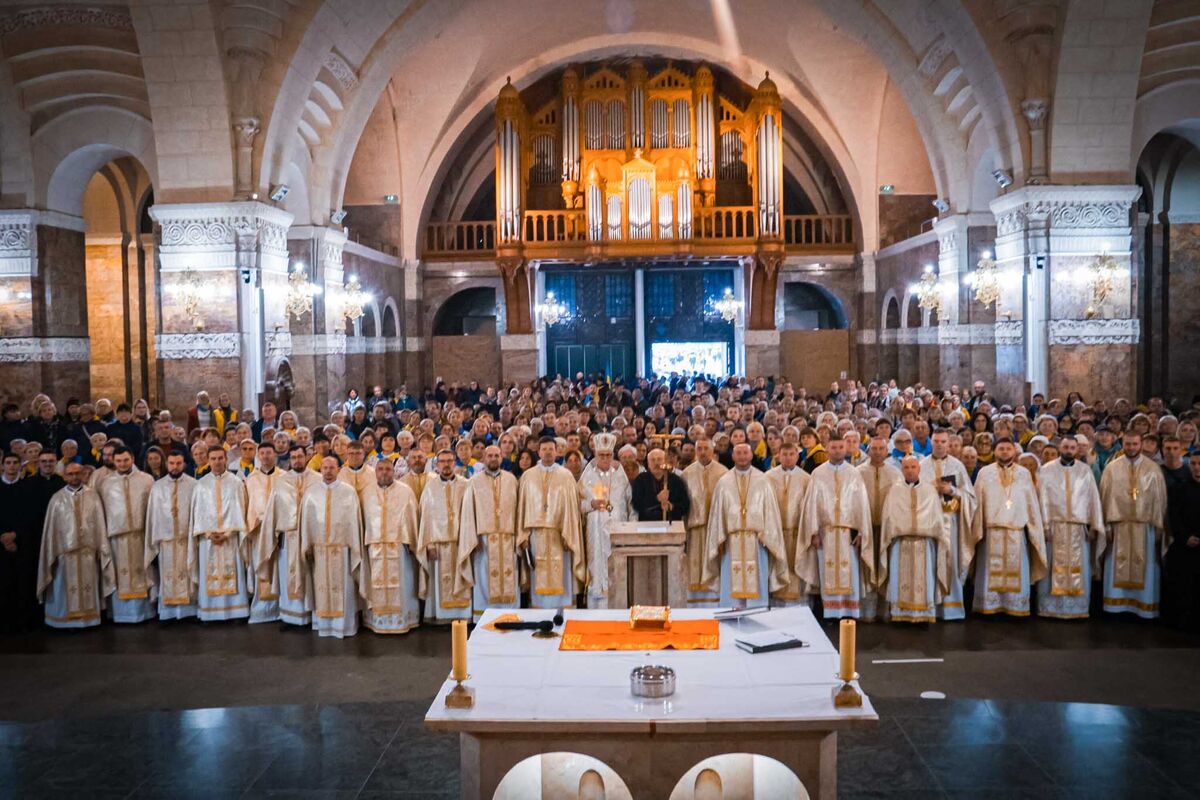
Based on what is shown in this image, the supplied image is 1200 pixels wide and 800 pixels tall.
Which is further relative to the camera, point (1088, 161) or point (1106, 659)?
point (1088, 161)

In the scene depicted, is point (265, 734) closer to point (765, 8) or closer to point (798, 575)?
point (798, 575)

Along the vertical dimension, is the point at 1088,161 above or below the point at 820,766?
above

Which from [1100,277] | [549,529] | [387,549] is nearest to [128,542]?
[387,549]

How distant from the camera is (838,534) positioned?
28.1 ft

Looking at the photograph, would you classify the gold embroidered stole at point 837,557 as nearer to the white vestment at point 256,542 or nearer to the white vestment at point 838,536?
the white vestment at point 838,536

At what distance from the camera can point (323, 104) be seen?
18.4 meters

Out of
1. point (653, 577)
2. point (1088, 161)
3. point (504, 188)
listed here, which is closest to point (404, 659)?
point (653, 577)

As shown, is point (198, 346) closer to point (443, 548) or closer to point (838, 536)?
point (443, 548)

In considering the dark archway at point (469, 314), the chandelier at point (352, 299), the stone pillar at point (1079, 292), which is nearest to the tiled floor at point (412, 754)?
the stone pillar at point (1079, 292)

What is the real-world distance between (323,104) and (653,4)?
9426 mm

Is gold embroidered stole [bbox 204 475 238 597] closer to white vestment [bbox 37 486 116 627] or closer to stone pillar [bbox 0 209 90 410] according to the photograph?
white vestment [bbox 37 486 116 627]

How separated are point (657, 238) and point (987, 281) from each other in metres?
9.38

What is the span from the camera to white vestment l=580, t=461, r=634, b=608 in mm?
8797

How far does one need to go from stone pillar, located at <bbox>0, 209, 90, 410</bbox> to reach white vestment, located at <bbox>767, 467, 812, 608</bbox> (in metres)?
12.9
